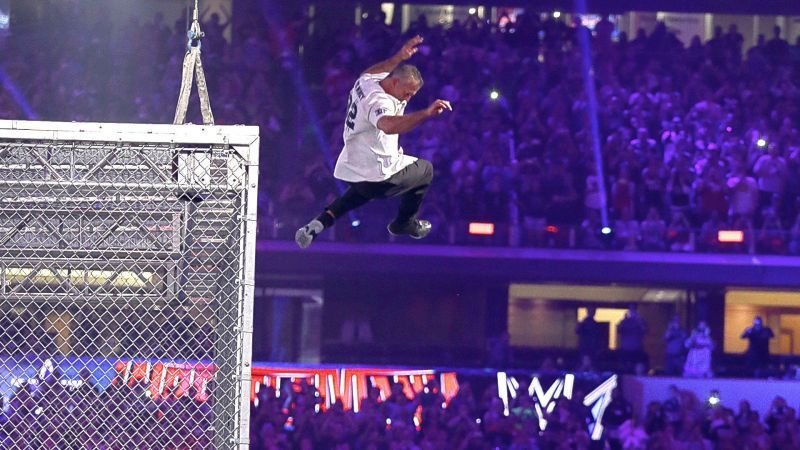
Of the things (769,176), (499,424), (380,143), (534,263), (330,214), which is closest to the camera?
(380,143)

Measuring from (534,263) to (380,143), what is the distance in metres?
10.4

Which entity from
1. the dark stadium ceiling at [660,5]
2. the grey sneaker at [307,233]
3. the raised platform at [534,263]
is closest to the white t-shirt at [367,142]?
the grey sneaker at [307,233]

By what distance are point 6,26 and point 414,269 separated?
Answer: 7.14 meters

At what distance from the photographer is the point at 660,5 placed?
1972cm

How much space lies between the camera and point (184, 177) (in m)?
4.25

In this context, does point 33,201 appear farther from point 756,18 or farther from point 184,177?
point 756,18

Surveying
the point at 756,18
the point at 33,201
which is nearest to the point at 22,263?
the point at 33,201

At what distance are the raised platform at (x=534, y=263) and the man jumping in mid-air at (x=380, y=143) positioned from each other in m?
9.57

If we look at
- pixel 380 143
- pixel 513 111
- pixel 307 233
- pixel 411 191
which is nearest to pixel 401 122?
pixel 380 143

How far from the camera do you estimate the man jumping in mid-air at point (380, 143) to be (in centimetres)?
607

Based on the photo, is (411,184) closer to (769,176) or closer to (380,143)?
(380,143)

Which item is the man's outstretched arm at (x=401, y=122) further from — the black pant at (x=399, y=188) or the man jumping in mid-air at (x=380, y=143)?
the black pant at (x=399, y=188)

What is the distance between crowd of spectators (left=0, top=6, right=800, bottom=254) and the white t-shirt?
9.83m

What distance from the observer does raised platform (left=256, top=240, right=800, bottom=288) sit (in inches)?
645
